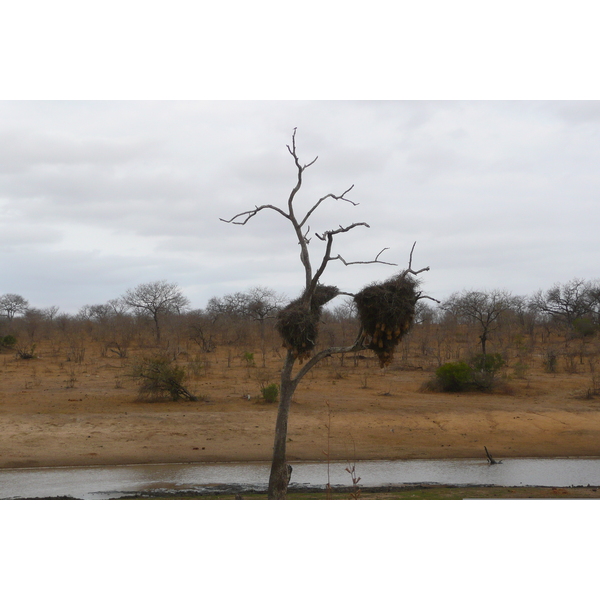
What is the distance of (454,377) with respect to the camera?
2386 cm

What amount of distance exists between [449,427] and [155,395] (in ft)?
32.2

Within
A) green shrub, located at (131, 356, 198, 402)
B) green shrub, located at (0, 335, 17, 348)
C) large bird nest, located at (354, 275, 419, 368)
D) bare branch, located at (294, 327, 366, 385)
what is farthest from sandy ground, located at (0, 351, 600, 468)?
green shrub, located at (0, 335, 17, 348)

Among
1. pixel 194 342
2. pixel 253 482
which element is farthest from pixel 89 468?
pixel 194 342

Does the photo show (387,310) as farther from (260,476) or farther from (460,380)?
(460,380)

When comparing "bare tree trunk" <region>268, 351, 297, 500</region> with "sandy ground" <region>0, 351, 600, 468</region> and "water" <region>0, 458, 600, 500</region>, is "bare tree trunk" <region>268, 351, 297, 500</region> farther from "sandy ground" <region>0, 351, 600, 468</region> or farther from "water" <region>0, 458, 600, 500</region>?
"sandy ground" <region>0, 351, 600, 468</region>

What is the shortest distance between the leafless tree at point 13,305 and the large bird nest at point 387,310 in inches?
2512

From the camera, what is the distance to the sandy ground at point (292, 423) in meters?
16.2

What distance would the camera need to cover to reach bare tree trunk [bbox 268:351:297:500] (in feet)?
32.5

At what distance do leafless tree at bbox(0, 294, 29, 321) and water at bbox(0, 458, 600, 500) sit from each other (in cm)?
5757

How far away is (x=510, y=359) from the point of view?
32.8 meters

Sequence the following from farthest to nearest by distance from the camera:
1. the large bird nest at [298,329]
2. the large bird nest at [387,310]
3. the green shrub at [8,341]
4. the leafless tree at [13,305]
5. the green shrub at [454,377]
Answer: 1. the leafless tree at [13,305]
2. the green shrub at [8,341]
3. the green shrub at [454,377]
4. the large bird nest at [387,310]
5. the large bird nest at [298,329]

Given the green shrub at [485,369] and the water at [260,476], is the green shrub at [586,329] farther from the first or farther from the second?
the water at [260,476]

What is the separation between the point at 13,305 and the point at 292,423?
5788cm

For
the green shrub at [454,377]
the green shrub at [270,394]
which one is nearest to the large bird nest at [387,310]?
the green shrub at [270,394]
